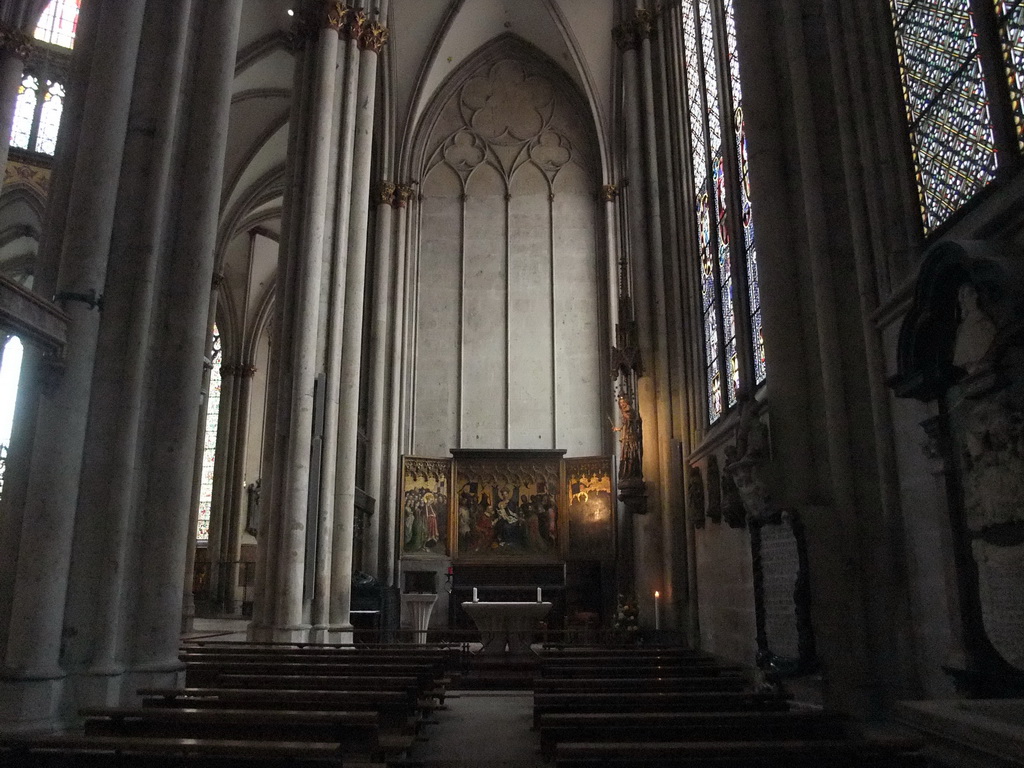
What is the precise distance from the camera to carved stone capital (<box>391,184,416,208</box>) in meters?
22.2

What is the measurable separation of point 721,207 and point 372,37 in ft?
25.5

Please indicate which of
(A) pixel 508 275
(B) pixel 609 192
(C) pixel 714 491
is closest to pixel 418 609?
(C) pixel 714 491

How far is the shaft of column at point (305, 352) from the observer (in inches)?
465

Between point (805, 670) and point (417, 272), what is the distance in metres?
17.9

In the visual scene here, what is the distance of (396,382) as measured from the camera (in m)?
20.8

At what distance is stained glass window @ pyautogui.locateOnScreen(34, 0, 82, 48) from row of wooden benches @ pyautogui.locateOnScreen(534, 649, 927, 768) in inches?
838

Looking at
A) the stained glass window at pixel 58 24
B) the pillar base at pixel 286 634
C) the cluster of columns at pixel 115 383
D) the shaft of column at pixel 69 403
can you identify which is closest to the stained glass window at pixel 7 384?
the stained glass window at pixel 58 24

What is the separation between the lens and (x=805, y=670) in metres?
6.64

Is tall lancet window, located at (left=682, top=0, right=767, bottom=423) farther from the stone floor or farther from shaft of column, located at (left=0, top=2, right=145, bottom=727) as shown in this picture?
shaft of column, located at (left=0, top=2, right=145, bottom=727)

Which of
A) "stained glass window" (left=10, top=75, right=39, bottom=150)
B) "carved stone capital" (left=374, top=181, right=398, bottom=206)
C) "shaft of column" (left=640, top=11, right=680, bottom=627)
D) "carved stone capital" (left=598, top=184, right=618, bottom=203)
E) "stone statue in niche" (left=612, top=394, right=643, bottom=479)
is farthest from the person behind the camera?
"carved stone capital" (left=598, top=184, right=618, bottom=203)

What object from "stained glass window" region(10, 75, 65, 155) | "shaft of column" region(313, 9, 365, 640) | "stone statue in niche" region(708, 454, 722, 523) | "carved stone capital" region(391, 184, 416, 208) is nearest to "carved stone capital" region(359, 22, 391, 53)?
"shaft of column" region(313, 9, 365, 640)

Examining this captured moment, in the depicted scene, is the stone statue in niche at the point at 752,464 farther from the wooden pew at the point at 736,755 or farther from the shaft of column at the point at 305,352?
the shaft of column at the point at 305,352

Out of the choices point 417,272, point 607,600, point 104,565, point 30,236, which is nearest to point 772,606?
point 104,565

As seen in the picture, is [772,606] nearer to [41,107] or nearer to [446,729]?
[446,729]
